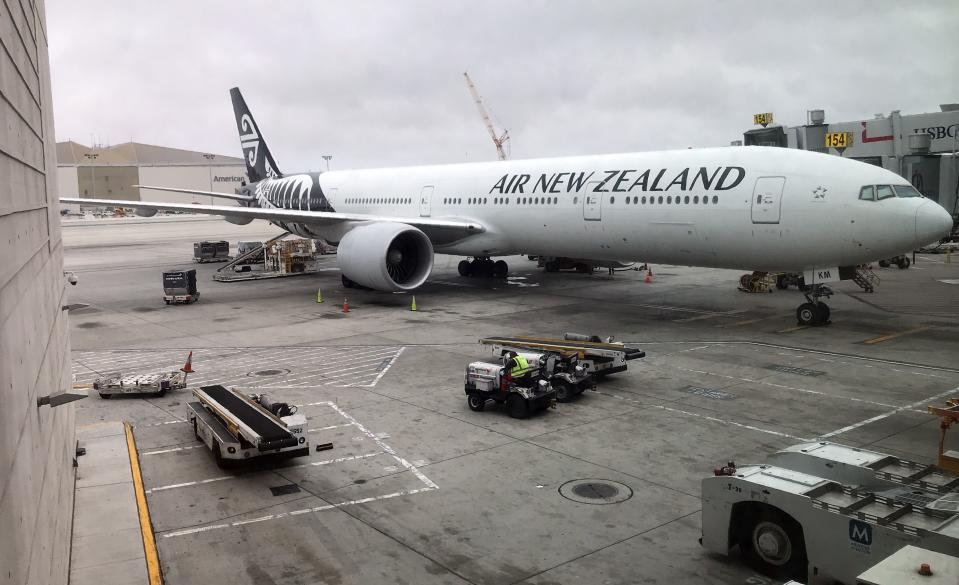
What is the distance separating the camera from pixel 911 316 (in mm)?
21500

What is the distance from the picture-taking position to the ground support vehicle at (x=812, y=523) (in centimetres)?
639

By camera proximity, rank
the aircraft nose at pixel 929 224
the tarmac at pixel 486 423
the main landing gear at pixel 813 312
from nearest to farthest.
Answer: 1. the tarmac at pixel 486 423
2. the aircraft nose at pixel 929 224
3. the main landing gear at pixel 813 312

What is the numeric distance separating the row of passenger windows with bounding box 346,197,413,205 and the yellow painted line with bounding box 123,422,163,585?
1898 centimetres

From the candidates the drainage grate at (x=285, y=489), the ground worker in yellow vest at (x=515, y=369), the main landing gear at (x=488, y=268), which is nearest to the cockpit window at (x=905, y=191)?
the ground worker in yellow vest at (x=515, y=369)

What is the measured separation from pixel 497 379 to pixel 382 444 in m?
2.42

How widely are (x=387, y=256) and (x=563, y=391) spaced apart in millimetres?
11604

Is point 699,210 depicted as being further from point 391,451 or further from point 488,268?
point 488,268

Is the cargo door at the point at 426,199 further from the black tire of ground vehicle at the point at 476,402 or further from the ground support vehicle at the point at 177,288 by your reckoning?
the black tire of ground vehicle at the point at 476,402

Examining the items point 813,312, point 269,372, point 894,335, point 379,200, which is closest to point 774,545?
point 269,372

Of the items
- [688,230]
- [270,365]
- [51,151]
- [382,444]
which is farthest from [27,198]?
[688,230]

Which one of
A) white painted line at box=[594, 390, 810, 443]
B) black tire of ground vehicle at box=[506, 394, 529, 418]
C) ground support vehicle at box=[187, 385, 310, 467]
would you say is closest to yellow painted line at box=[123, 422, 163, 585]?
ground support vehicle at box=[187, 385, 310, 467]

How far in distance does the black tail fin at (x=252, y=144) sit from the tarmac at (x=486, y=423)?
14277 millimetres

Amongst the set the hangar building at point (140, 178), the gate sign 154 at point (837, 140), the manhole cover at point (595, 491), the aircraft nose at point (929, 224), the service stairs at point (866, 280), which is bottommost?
the manhole cover at point (595, 491)

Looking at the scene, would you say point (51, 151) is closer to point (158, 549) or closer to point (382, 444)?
point (158, 549)
